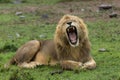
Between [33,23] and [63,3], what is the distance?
5275 millimetres

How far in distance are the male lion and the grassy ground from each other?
146 mm

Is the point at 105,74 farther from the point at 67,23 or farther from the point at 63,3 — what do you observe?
the point at 63,3

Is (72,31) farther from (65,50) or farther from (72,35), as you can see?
(65,50)

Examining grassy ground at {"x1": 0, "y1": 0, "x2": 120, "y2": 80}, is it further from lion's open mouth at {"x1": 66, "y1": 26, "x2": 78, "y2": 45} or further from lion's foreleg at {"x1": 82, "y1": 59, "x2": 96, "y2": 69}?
lion's open mouth at {"x1": 66, "y1": 26, "x2": 78, "y2": 45}

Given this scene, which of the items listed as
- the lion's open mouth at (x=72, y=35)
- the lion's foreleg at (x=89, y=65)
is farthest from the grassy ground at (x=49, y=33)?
the lion's open mouth at (x=72, y=35)

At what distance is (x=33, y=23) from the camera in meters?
15.4

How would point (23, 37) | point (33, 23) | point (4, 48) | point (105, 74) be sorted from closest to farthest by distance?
1. point (105, 74)
2. point (4, 48)
3. point (23, 37)
4. point (33, 23)

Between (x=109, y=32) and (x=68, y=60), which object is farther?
(x=109, y=32)

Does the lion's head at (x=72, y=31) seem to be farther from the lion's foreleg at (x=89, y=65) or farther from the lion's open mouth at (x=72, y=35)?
the lion's foreleg at (x=89, y=65)

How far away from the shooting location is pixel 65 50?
328 inches

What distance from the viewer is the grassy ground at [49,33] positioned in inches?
314

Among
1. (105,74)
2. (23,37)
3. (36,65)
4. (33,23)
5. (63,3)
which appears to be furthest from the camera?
(63,3)

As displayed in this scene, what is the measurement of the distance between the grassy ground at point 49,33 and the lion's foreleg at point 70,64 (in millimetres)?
116

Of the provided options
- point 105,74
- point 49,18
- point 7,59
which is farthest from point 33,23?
point 105,74
